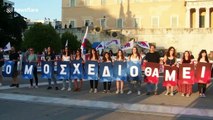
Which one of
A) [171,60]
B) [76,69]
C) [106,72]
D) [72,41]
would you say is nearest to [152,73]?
[171,60]

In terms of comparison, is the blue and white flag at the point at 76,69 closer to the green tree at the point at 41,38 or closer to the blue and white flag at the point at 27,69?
the blue and white flag at the point at 27,69

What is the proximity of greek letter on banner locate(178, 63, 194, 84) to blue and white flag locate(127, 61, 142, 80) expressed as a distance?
5.52ft

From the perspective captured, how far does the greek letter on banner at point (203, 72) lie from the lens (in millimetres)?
16922

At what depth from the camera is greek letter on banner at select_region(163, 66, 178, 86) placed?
17359 millimetres

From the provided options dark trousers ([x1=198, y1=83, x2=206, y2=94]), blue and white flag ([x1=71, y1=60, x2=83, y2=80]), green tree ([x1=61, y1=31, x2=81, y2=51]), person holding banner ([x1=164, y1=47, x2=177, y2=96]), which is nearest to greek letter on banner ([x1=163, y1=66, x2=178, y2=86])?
person holding banner ([x1=164, y1=47, x2=177, y2=96])

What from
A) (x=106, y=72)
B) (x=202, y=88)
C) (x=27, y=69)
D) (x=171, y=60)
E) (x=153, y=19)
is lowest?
(x=202, y=88)

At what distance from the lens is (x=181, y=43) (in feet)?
234

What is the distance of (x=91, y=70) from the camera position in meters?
18.8

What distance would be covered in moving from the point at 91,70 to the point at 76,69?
2.79 feet

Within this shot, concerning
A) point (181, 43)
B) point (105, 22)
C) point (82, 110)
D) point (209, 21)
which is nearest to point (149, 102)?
point (82, 110)

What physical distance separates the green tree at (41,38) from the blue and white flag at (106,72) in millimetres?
45016

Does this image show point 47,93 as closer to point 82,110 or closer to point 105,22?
point 82,110

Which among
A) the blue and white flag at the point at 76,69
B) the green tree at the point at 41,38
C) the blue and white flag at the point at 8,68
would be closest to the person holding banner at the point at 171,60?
the blue and white flag at the point at 76,69

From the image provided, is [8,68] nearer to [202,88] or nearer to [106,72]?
[106,72]
